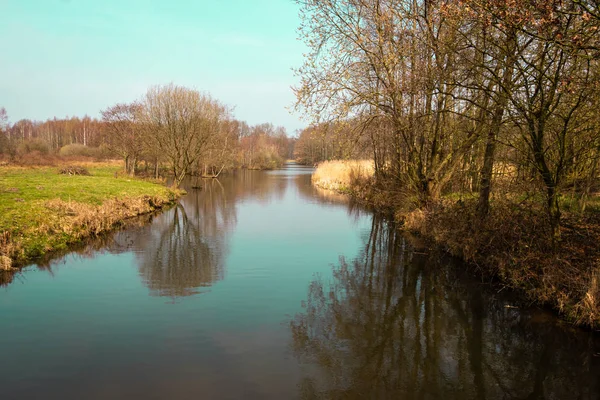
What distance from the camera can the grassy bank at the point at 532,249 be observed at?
6715mm

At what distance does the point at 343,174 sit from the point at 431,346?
26.1 m

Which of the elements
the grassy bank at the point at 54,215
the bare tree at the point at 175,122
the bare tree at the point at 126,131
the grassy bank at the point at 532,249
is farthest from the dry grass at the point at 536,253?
the bare tree at the point at 126,131

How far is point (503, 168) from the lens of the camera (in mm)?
10461

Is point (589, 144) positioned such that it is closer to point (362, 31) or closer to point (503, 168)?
point (503, 168)

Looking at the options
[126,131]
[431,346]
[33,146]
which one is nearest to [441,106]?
[431,346]

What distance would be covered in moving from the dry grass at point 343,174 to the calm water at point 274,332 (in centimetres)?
1639

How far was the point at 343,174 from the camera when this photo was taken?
31797mm

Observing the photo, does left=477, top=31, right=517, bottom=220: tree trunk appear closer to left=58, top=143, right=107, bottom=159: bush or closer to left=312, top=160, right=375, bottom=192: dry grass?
left=312, top=160, right=375, bottom=192: dry grass

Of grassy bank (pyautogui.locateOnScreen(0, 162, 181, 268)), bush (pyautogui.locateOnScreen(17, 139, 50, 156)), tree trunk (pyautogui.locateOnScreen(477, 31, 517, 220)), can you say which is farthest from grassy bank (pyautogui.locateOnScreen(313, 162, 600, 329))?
bush (pyautogui.locateOnScreen(17, 139, 50, 156))

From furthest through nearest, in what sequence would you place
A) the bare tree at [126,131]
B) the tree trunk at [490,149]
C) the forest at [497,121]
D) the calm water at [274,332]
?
the bare tree at [126,131] → the tree trunk at [490,149] → the forest at [497,121] → the calm water at [274,332]

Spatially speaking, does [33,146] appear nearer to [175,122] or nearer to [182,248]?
[175,122]

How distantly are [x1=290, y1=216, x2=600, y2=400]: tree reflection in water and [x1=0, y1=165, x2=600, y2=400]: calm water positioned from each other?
3 centimetres

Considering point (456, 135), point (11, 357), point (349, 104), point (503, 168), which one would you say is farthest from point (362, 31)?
point (11, 357)

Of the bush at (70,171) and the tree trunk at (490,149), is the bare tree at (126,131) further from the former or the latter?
the tree trunk at (490,149)
